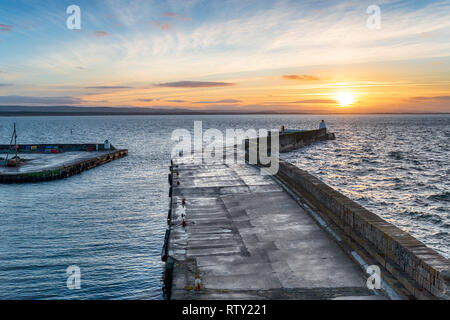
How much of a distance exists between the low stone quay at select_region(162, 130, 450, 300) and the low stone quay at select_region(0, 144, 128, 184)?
77.7 ft

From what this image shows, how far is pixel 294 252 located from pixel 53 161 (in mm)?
43726

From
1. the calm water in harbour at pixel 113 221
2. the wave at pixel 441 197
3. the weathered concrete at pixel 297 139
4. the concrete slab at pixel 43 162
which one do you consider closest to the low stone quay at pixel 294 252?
the calm water in harbour at pixel 113 221

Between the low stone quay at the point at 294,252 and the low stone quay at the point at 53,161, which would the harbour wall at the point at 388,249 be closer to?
the low stone quay at the point at 294,252


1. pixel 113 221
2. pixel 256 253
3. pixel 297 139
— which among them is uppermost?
pixel 297 139

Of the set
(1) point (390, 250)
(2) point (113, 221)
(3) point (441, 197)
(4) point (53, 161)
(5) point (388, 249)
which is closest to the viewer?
(1) point (390, 250)

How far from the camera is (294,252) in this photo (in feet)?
40.1

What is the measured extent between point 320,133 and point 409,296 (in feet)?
274

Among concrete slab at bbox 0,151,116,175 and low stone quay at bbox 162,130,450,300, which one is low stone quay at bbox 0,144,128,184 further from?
low stone quay at bbox 162,130,450,300

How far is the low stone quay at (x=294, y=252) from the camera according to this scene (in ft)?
30.5

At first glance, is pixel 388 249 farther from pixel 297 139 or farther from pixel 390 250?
pixel 297 139

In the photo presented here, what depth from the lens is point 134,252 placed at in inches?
725

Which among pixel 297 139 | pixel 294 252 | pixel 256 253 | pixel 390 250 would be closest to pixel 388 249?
pixel 390 250
